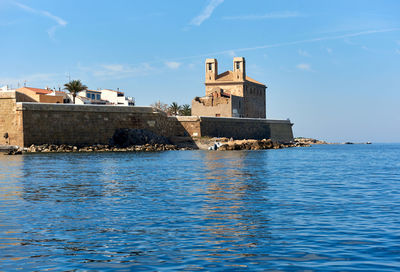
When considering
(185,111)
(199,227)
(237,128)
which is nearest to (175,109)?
(185,111)

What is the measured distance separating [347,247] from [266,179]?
11.3 m

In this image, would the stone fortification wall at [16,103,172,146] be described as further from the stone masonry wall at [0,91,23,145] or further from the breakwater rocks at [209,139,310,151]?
the breakwater rocks at [209,139,310,151]

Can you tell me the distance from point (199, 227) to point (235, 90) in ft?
216

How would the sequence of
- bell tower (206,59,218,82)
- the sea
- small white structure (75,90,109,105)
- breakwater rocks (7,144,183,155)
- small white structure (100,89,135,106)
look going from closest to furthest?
1. the sea
2. breakwater rocks (7,144,183,155)
3. small white structure (75,90,109,105)
4. bell tower (206,59,218,82)
5. small white structure (100,89,135,106)

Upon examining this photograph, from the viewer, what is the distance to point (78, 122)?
4247 cm

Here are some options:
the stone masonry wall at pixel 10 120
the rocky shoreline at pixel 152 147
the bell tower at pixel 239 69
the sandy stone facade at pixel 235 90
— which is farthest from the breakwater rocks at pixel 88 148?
the bell tower at pixel 239 69

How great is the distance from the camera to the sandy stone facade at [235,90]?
66.3m

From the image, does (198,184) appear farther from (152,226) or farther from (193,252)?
(193,252)

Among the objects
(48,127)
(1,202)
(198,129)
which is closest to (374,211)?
(1,202)

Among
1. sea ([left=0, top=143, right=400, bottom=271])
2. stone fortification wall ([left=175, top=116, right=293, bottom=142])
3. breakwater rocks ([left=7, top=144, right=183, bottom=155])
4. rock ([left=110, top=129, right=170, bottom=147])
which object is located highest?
stone fortification wall ([left=175, top=116, right=293, bottom=142])

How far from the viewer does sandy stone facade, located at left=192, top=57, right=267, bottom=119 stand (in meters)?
66.3

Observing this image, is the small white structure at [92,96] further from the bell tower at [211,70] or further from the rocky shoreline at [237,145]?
the rocky shoreline at [237,145]

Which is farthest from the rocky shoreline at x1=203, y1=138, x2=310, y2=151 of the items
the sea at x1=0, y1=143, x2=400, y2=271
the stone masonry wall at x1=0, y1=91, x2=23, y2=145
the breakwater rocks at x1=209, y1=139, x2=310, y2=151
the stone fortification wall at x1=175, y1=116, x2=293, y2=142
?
the sea at x1=0, y1=143, x2=400, y2=271

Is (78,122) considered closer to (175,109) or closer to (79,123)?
(79,123)
